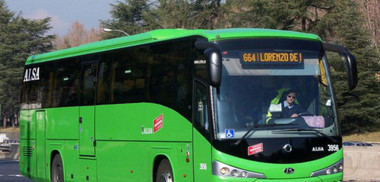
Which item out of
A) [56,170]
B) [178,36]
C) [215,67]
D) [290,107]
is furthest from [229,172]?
[56,170]

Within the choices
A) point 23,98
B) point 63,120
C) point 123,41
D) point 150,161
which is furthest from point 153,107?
point 23,98

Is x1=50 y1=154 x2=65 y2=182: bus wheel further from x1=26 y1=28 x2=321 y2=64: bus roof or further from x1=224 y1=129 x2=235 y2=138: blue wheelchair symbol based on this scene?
x1=224 y1=129 x2=235 y2=138: blue wheelchair symbol

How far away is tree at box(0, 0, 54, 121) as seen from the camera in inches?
3873

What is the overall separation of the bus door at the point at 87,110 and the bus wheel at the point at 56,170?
1412 millimetres

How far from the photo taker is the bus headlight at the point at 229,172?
38.3ft

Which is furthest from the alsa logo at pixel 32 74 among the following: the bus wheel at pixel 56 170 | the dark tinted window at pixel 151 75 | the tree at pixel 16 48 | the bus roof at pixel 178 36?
the tree at pixel 16 48

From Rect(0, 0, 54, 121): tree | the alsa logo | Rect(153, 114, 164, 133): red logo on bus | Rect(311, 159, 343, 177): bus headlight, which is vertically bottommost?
Rect(311, 159, 343, 177): bus headlight

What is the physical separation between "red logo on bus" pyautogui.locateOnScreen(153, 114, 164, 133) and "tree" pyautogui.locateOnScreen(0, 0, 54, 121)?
281 ft

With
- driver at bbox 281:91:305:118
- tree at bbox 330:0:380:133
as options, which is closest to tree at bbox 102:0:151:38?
tree at bbox 330:0:380:133

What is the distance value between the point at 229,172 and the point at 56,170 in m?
7.61

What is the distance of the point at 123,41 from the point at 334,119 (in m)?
4.95

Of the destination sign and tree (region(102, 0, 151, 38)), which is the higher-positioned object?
tree (region(102, 0, 151, 38))

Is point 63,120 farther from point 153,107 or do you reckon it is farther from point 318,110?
point 318,110

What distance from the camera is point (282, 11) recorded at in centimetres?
5697
